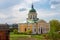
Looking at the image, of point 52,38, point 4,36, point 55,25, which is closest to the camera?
point 4,36

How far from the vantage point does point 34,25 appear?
41312 millimetres

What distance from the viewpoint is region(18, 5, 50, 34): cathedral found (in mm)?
40531

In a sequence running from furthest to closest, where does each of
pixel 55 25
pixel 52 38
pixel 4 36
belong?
pixel 55 25, pixel 52 38, pixel 4 36

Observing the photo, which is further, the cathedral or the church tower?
the church tower

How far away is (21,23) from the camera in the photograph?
42281mm

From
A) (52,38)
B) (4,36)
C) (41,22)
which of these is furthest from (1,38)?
(41,22)

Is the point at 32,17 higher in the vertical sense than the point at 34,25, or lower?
higher

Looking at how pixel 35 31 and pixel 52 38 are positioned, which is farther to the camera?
pixel 35 31

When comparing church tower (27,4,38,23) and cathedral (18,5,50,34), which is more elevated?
church tower (27,4,38,23)

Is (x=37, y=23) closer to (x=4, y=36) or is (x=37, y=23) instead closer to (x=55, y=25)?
(x=55, y=25)

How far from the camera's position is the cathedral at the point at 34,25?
133 ft

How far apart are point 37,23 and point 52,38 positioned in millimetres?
16544

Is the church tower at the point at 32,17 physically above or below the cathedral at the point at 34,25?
above

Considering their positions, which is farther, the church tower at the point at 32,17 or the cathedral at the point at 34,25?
the church tower at the point at 32,17
